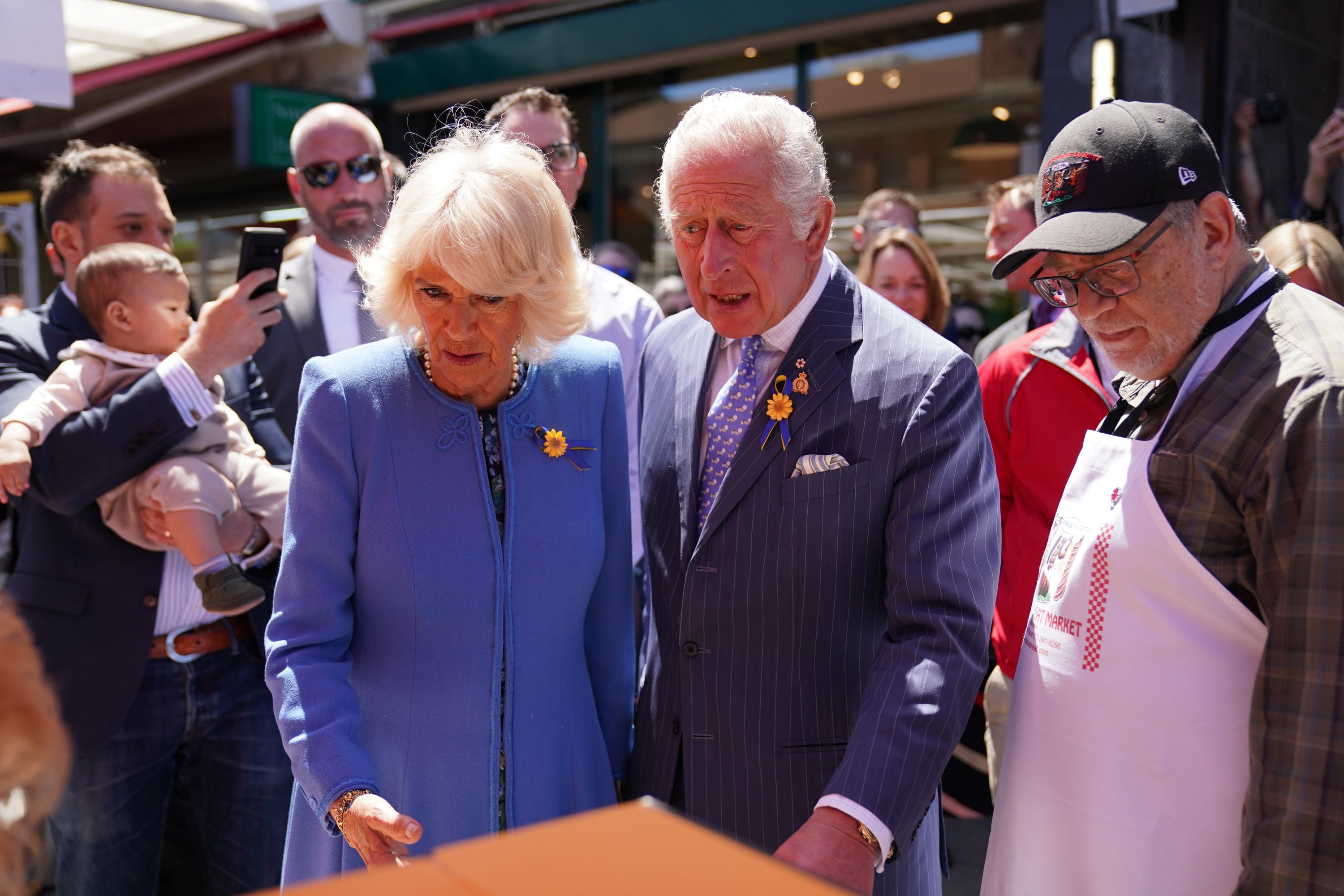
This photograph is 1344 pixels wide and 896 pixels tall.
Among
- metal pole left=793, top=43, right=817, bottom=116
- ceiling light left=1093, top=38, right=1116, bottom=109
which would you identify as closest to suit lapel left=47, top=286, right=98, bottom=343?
ceiling light left=1093, top=38, right=1116, bottom=109

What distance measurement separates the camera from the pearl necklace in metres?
2.15

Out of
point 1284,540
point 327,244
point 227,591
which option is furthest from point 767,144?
point 327,244

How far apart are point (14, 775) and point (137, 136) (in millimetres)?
12839

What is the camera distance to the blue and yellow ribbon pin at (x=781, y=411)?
2035mm

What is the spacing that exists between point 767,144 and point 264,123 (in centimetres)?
776

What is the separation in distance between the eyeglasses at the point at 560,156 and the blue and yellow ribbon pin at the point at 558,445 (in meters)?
2.15

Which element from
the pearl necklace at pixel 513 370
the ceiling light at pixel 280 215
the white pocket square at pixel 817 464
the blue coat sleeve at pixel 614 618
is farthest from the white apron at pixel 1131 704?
the ceiling light at pixel 280 215

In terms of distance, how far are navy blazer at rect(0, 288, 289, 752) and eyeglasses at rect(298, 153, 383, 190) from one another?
1228mm

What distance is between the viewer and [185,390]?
2.75 metres

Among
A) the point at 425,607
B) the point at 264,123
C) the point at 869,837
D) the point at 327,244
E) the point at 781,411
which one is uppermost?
the point at 264,123

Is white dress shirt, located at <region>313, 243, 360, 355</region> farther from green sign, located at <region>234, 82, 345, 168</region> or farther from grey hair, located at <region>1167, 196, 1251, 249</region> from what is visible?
green sign, located at <region>234, 82, 345, 168</region>

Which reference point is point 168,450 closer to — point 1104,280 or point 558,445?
point 558,445

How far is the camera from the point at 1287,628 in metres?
1.40

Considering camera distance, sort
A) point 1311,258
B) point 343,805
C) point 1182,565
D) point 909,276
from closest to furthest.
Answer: point 1182,565, point 343,805, point 1311,258, point 909,276
